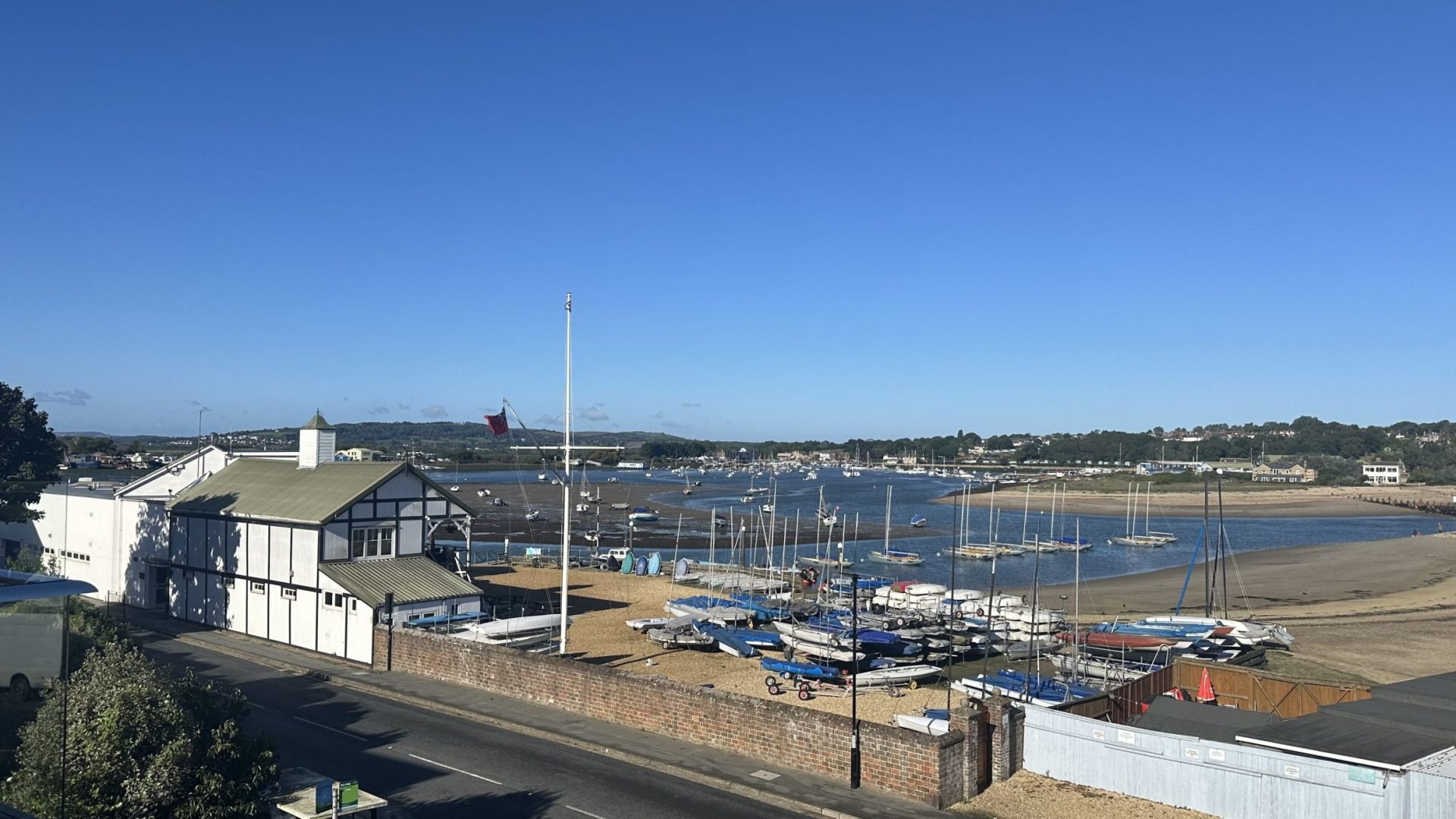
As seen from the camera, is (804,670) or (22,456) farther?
(22,456)

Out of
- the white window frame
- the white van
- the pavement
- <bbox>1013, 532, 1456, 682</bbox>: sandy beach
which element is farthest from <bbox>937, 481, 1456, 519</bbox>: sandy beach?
the white van

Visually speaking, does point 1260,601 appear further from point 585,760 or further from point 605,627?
point 585,760

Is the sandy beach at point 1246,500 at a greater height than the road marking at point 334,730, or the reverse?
the road marking at point 334,730

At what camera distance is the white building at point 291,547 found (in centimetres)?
3691

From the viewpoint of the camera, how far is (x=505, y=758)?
80.5ft

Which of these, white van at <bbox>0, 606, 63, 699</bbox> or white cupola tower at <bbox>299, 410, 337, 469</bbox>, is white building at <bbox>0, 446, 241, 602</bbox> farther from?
white van at <bbox>0, 606, 63, 699</bbox>

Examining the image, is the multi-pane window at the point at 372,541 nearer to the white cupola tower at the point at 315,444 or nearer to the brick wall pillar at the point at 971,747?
the white cupola tower at the point at 315,444

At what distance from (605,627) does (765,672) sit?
1063cm

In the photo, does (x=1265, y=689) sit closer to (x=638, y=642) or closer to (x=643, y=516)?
(x=638, y=642)

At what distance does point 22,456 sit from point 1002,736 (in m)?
47.7

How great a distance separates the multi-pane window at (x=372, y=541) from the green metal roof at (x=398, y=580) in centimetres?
45

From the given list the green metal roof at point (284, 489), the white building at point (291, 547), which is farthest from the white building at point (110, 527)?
the green metal roof at point (284, 489)

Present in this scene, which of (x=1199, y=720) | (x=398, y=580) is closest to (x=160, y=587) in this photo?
(x=398, y=580)

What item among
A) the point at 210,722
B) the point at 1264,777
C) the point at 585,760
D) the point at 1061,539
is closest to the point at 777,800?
the point at 585,760
